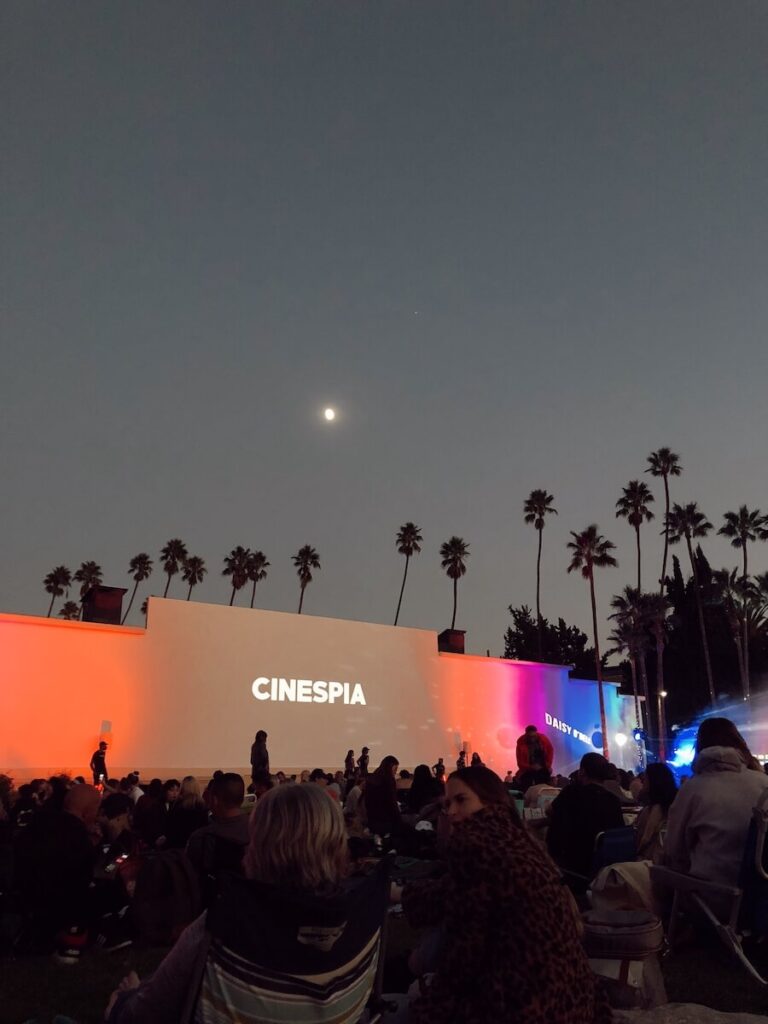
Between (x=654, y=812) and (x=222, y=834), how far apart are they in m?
3.25

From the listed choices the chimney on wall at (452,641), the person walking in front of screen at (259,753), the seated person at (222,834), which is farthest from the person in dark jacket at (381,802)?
the chimney on wall at (452,641)

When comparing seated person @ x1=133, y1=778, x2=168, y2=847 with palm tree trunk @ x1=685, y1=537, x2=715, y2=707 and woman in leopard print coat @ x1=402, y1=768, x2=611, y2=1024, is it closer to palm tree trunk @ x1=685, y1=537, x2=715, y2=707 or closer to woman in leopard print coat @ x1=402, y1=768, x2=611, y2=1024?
woman in leopard print coat @ x1=402, y1=768, x2=611, y2=1024

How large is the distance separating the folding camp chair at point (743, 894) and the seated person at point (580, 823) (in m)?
1.35

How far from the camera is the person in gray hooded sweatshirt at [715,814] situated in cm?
411

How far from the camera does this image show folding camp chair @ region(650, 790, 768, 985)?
12.8 feet

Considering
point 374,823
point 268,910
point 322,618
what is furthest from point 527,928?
point 322,618

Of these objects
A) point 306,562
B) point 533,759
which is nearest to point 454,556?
point 306,562

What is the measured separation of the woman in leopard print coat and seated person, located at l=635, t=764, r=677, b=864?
3958mm

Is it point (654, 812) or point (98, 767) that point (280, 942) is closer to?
point (654, 812)

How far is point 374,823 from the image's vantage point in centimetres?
874

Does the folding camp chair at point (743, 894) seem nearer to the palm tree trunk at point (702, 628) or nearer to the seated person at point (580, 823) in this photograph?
the seated person at point (580, 823)

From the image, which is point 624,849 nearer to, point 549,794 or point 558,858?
point 558,858

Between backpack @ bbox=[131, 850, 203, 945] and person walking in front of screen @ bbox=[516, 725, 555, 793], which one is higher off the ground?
person walking in front of screen @ bbox=[516, 725, 555, 793]

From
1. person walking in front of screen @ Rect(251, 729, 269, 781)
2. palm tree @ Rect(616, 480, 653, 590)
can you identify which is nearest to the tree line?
palm tree @ Rect(616, 480, 653, 590)
